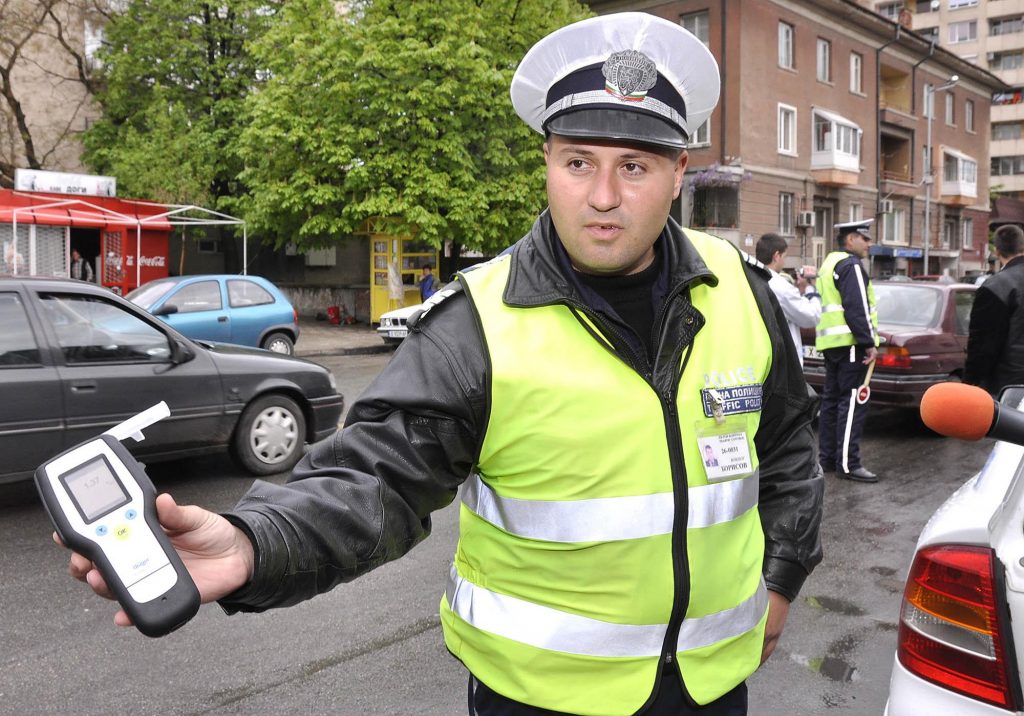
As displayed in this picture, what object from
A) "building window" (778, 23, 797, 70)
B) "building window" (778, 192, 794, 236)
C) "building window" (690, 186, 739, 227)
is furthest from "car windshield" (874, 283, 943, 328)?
"building window" (778, 23, 797, 70)

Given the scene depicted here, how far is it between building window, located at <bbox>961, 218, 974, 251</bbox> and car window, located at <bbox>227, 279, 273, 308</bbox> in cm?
4426

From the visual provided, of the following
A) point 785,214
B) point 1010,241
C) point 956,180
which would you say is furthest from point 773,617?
point 956,180

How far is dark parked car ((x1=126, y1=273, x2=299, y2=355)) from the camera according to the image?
523 inches

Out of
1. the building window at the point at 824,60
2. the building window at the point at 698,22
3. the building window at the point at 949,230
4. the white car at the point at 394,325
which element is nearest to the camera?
the white car at the point at 394,325

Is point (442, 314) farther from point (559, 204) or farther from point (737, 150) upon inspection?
point (737, 150)

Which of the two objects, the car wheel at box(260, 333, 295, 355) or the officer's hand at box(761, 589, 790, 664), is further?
the car wheel at box(260, 333, 295, 355)

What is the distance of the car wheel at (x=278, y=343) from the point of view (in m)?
14.8

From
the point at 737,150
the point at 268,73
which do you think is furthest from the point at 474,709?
the point at 737,150

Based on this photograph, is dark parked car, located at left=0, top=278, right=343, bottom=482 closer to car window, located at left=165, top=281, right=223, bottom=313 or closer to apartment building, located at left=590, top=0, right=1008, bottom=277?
car window, located at left=165, top=281, right=223, bottom=313

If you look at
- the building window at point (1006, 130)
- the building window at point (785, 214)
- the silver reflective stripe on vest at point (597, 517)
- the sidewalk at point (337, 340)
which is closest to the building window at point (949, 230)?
the building window at point (785, 214)

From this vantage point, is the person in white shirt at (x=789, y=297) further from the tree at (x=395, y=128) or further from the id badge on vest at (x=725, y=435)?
the tree at (x=395, y=128)

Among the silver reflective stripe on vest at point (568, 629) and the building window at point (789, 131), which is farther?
the building window at point (789, 131)

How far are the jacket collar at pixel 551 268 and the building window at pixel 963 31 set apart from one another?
74.7 metres

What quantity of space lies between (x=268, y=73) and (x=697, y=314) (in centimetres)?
2750
